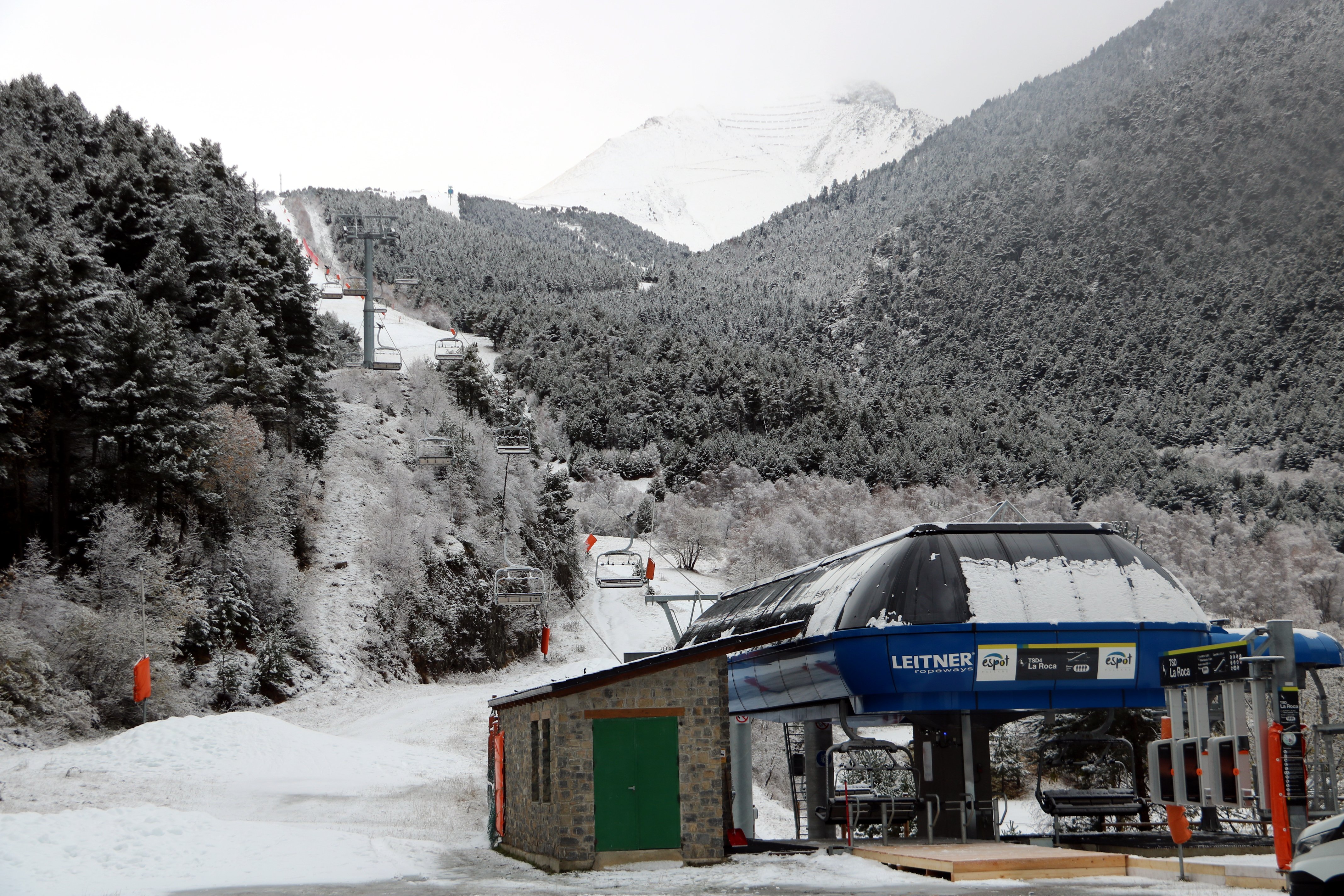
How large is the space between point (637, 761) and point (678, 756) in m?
0.76

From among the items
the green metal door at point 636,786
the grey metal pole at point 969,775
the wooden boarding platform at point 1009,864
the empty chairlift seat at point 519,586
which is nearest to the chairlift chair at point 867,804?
the grey metal pole at point 969,775

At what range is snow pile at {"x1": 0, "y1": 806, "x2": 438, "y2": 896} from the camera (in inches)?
689

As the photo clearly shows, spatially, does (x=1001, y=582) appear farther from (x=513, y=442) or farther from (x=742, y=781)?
(x=513, y=442)

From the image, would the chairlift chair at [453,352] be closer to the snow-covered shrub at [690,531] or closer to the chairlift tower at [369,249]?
the chairlift tower at [369,249]

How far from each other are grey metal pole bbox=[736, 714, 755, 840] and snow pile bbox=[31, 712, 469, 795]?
12157 mm

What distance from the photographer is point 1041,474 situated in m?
118

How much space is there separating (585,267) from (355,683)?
15244 centimetres

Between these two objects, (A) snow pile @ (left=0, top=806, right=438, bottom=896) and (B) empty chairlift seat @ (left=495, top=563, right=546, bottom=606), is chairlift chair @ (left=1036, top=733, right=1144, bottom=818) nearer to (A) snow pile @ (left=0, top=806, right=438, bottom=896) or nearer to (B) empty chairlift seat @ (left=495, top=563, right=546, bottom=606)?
(A) snow pile @ (left=0, top=806, right=438, bottom=896)

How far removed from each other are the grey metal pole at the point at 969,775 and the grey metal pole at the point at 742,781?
4.67 meters

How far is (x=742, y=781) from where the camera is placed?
25812 mm

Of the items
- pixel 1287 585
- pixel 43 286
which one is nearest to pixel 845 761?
pixel 43 286

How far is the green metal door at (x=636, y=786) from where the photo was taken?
19578 millimetres

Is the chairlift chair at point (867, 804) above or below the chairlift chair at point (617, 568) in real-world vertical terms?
below

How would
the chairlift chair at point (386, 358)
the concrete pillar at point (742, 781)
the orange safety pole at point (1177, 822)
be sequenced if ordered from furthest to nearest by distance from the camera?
the chairlift chair at point (386, 358), the concrete pillar at point (742, 781), the orange safety pole at point (1177, 822)
